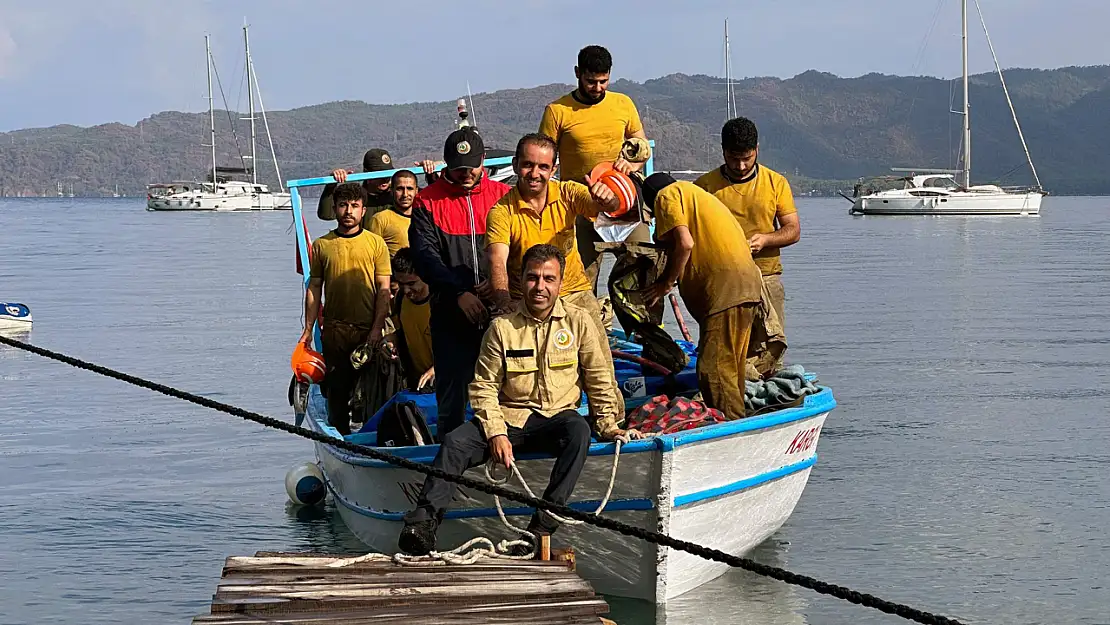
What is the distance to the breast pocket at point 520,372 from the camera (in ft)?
24.6

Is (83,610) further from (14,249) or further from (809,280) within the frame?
(14,249)

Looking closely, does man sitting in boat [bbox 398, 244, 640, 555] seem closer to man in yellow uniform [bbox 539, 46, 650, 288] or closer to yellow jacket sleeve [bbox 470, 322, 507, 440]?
yellow jacket sleeve [bbox 470, 322, 507, 440]

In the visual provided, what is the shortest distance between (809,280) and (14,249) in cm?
3512

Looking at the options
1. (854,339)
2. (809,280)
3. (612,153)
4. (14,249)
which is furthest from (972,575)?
(14,249)

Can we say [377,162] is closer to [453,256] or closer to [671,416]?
[453,256]

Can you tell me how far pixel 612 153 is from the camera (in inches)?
373

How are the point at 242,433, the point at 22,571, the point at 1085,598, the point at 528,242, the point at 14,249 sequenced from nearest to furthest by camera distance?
the point at 528,242
the point at 1085,598
the point at 22,571
the point at 242,433
the point at 14,249

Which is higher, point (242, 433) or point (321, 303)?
point (321, 303)

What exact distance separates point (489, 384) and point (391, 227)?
12.4ft

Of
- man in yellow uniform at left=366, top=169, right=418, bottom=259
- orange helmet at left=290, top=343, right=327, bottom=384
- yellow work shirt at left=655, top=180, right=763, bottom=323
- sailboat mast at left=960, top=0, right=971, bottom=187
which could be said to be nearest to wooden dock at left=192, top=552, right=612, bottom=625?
yellow work shirt at left=655, top=180, right=763, bottom=323

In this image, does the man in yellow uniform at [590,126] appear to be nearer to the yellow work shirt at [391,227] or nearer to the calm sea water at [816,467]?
the yellow work shirt at [391,227]

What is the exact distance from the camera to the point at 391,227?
11062 mm

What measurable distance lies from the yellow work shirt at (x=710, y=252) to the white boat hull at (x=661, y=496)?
738mm

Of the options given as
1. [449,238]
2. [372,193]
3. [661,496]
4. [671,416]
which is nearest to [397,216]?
[372,193]
